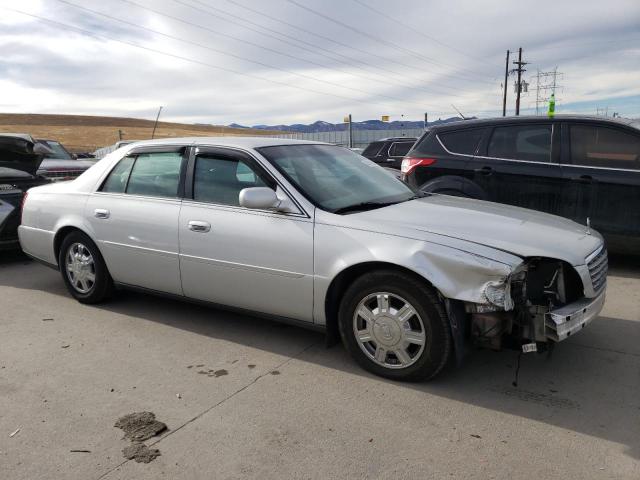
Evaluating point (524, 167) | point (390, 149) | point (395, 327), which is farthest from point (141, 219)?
point (390, 149)

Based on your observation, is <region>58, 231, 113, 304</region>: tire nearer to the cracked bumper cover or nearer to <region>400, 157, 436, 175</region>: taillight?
the cracked bumper cover

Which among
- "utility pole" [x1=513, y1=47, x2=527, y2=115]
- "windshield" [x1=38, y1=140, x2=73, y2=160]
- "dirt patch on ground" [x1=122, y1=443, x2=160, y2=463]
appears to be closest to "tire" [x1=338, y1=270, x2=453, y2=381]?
"dirt patch on ground" [x1=122, y1=443, x2=160, y2=463]

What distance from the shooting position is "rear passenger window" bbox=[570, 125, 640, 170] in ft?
19.2

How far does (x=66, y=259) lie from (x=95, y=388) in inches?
85.5

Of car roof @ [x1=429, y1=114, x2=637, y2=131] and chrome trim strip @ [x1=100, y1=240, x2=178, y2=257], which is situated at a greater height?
car roof @ [x1=429, y1=114, x2=637, y2=131]

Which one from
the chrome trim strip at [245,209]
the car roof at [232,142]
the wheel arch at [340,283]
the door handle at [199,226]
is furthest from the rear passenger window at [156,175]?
the wheel arch at [340,283]

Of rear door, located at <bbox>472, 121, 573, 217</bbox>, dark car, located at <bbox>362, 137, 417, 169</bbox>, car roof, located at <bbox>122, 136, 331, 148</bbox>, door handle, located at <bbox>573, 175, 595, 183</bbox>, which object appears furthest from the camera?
dark car, located at <bbox>362, 137, 417, 169</bbox>

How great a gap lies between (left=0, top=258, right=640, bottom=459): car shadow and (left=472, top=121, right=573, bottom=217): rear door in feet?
6.65

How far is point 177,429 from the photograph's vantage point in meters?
3.02

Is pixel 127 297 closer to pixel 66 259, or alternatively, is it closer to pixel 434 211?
pixel 66 259

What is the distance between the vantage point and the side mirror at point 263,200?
12.3 feet

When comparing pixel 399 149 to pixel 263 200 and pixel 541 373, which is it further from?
pixel 541 373

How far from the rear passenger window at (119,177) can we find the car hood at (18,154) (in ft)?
11.2

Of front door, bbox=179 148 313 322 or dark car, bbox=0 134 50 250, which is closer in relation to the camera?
front door, bbox=179 148 313 322
